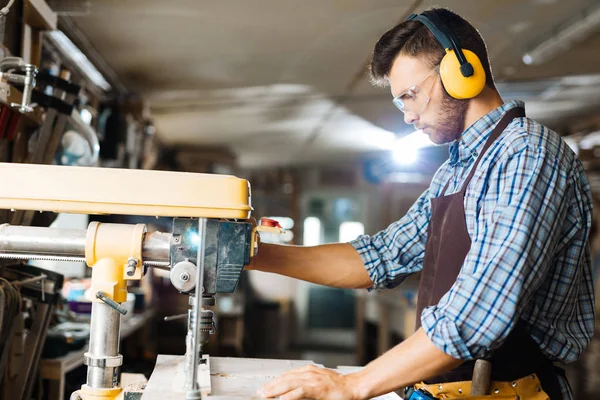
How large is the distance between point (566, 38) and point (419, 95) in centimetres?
247

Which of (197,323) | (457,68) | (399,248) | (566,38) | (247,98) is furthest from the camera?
(247,98)

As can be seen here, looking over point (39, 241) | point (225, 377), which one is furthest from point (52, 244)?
point (225, 377)

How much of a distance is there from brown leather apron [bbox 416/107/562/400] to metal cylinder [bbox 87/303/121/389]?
2.60 feet

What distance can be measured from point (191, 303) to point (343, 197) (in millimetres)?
8684

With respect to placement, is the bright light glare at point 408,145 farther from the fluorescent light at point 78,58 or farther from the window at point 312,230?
the window at point 312,230

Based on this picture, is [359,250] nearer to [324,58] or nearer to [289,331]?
[324,58]

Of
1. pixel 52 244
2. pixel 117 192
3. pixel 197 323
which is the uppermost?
pixel 117 192

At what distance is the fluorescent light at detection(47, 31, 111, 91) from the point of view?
3.29 metres

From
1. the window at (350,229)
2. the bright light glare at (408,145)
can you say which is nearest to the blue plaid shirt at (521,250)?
the bright light glare at (408,145)

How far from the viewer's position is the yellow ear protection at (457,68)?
1.48 m

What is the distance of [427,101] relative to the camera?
161 centimetres

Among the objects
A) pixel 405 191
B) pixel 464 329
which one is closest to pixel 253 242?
pixel 464 329

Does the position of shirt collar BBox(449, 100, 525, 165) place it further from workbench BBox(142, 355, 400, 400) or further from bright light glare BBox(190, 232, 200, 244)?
bright light glare BBox(190, 232, 200, 244)

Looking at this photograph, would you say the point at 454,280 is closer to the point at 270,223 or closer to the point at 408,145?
the point at 270,223
